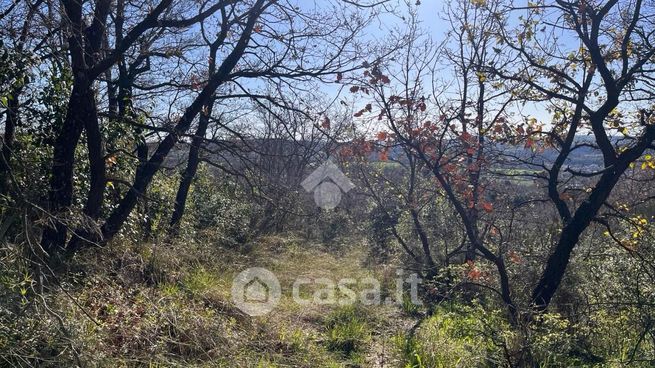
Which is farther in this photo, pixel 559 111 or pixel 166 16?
pixel 559 111

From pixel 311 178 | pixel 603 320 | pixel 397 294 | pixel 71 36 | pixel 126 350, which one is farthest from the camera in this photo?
pixel 311 178

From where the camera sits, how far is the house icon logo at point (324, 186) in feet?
49.3

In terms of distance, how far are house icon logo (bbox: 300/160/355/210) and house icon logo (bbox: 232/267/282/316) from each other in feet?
22.6

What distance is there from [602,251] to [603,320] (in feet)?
5.14

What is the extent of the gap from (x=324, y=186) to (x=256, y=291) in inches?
367

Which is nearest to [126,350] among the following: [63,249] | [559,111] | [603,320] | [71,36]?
[63,249]

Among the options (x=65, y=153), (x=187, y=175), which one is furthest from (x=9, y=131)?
(x=187, y=175)

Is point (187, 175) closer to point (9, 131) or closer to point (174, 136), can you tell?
point (174, 136)

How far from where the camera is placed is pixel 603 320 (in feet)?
15.8

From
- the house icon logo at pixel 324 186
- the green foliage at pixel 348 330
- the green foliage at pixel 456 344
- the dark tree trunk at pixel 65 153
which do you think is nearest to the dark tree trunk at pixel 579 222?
the green foliage at pixel 456 344

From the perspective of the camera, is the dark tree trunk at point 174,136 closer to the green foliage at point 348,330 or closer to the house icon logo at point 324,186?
the green foliage at point 348,330

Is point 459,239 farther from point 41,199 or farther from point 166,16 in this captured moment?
point 41,199

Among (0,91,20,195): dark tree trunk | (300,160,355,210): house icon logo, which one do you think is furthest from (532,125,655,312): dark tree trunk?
(300,160,355,210): house icon logo

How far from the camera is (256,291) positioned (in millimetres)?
6586
